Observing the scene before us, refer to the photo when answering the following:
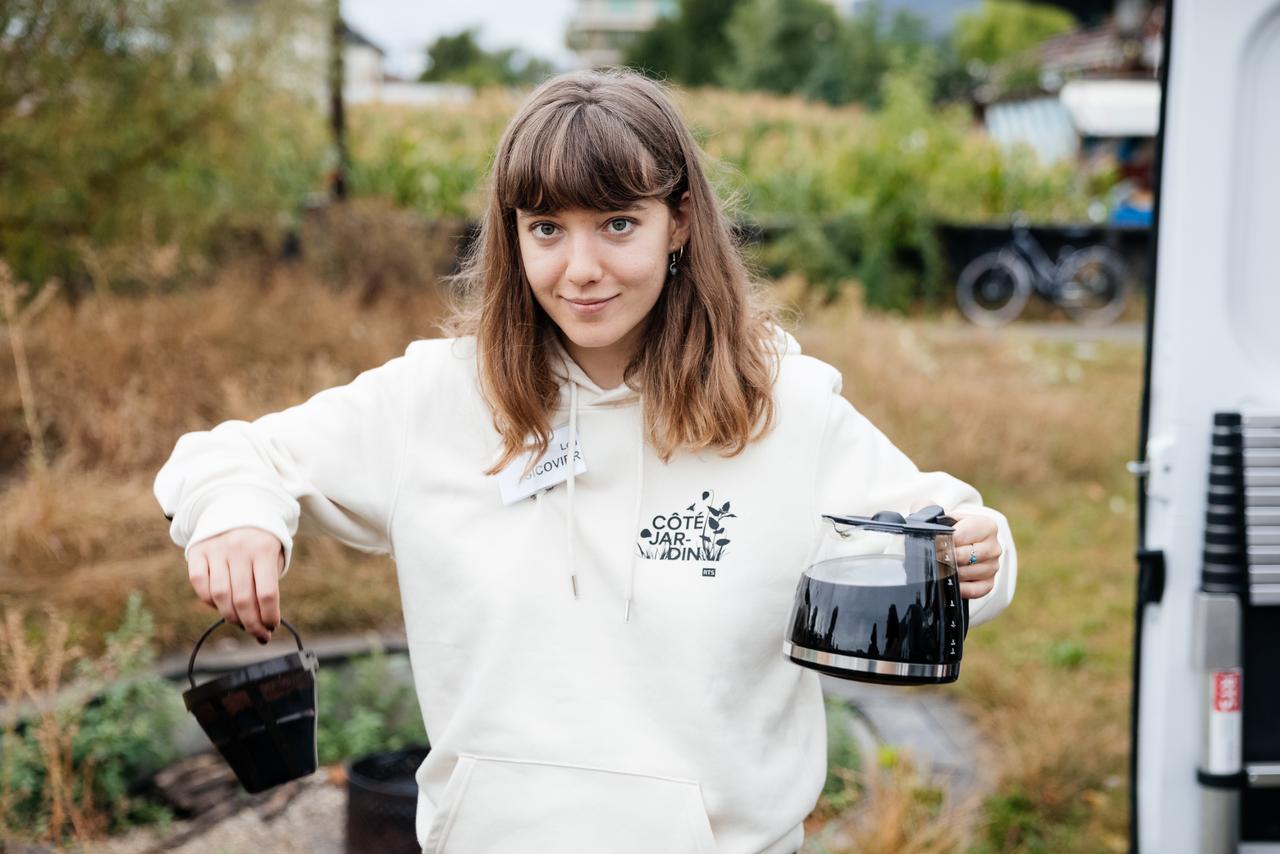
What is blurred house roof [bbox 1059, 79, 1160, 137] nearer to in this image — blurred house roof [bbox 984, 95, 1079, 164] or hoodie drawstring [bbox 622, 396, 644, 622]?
blurred house roof [bbox 984, 95, 1079, 164]

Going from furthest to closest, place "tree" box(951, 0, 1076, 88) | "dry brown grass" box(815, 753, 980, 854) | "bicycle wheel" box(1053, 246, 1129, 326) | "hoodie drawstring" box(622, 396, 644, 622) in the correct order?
"tree" box(951, 0, 1076, 88)
"bicycle wheel" box(1053, 246, 1129, 326)
"dry brown grass" box(815, 753, 980, 854)
"hoodie drawstring" box(622, 396, 644, 622)

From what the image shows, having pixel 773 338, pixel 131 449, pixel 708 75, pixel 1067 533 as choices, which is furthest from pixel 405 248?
pixel 708 75

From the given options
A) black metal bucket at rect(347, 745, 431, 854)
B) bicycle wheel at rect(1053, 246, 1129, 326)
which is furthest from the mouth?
bicycle wheel at rect(1053, 246, 1129, 326)

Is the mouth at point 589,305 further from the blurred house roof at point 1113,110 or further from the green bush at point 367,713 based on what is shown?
the blurred house roof at point 1113,110

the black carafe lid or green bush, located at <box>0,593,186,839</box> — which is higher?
the black carafe lid

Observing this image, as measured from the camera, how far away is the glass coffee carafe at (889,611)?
64.5 inches

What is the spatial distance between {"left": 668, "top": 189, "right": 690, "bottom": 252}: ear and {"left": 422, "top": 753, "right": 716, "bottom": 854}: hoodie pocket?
79 centimetres

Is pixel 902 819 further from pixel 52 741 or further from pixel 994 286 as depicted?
pixel 994 286

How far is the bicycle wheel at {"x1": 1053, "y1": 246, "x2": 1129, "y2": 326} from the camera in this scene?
13930 mm

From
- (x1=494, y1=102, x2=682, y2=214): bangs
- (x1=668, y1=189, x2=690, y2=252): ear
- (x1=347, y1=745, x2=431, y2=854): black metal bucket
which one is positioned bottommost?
(x1=347, y1=745, x2=431, y2=854): black metal bucket

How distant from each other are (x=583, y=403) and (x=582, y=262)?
0.25 meters

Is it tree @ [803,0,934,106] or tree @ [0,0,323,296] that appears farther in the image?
tree @ [803,0,934,106]

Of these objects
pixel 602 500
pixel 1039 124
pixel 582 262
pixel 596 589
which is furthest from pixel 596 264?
pixel 1039 124

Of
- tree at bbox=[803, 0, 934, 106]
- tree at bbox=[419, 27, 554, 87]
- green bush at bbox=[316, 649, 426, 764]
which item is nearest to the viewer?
green bush at bbox=[316, 649, 426, 764]
